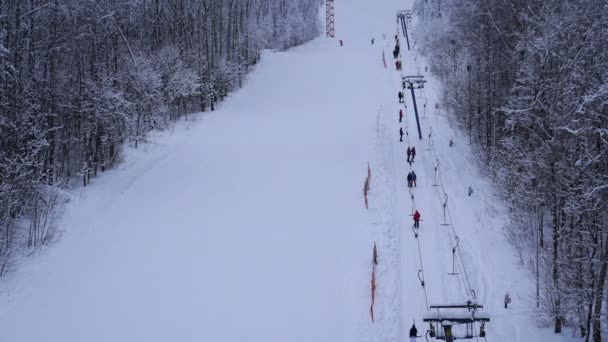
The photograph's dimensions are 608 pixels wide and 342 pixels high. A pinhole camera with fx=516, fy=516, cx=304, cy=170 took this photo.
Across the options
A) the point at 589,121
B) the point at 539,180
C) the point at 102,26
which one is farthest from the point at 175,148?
the point at 589,121

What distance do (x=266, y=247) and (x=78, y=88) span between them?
521 inches

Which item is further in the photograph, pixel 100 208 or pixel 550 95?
pixel 100 208

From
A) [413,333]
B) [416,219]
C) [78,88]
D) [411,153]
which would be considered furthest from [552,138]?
[78,88]

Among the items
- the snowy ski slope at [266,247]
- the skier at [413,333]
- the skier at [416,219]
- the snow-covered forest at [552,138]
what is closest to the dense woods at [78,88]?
the snowy ski slope at [266,247]

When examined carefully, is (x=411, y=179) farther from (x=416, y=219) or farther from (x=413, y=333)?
(x=413, y=333)

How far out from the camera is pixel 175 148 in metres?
30.4

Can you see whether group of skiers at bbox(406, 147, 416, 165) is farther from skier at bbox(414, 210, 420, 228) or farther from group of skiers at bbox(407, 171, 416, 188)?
skier at bbox(414, 210, 420, 228)

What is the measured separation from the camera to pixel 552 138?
53.4 ft

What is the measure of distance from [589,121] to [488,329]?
6866 mm

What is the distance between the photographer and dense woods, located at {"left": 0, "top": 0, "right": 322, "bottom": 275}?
19.7 m

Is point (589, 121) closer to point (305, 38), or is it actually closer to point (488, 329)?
point (488, 329)

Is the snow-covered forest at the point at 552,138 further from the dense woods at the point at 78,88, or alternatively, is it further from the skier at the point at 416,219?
the dense woods at the point at 78,88

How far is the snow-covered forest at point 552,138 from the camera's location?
14.5 metres

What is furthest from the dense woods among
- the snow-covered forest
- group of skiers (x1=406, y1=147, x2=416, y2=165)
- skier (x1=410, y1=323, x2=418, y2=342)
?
the snow-covered forest
